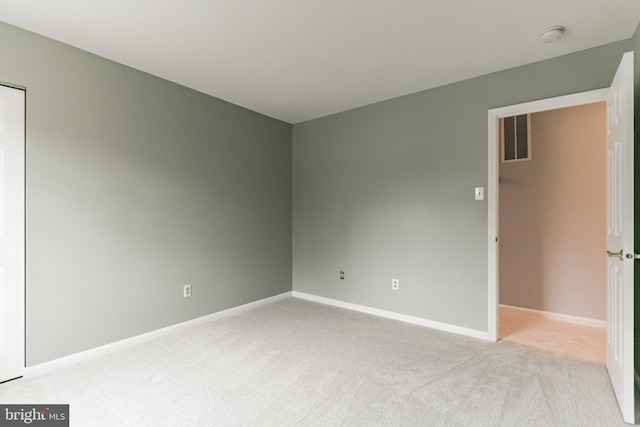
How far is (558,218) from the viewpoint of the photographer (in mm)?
3408

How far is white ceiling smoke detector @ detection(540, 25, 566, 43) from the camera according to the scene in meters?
2.14

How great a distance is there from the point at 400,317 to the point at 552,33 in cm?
277

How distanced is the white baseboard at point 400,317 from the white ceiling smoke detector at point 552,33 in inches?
95.1

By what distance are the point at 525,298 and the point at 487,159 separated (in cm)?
185

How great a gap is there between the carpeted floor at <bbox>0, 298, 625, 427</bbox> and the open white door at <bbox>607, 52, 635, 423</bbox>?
22 centimetres

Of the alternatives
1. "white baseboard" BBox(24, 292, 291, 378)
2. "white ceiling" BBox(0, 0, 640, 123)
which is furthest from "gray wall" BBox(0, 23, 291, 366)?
"white ceiling" BBox(0, 0, 640, 123)

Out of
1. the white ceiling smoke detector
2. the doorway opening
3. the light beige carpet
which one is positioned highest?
the white ceiling smoke detector

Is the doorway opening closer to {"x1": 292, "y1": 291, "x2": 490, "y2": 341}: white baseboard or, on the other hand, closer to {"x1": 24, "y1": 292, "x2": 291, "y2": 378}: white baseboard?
{"x1": 292, "y1": 291, "x2": 490, "y2": 341}: white baseboard

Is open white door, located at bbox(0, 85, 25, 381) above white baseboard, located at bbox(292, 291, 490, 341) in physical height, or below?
above

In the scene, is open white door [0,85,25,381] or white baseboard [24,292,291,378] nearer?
open white door [0,85,25,381]

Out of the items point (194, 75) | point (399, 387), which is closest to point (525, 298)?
point (399, 387)

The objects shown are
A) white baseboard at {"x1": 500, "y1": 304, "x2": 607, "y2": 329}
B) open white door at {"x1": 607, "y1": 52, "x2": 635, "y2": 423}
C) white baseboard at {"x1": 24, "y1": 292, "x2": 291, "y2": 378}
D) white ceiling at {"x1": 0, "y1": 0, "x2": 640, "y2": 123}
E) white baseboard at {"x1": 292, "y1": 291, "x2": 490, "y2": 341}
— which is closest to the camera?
open white door at {"x1": 607, "y1": 52, "x2": 635, "y2": 423}

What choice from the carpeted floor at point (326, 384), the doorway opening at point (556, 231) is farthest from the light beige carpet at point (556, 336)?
the carpeted floor at point (326, 384)

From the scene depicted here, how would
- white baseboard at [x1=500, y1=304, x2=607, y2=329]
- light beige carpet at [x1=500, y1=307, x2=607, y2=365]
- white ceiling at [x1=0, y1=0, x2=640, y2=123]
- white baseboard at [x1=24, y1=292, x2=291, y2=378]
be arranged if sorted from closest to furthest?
white ceiling at [x1=0, y1=0, x2=640, y2=123], white baseboard at [x1=24, y1=292, x2=291, y2=378], light beige carpet at [x1=500, y1=307, x2=607, y2=365], white baseboard at [x1=500, y1=304, x2=607, y2=329]
